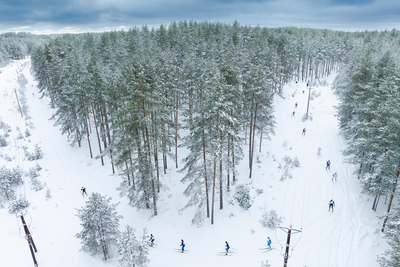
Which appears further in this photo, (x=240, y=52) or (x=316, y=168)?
(x=240, y=52)

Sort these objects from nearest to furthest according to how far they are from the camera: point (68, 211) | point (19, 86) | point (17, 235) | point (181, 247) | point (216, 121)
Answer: point (216, 121)
point (181, 247)
point (17, 235)
point (68, 211)
point (19, 86)

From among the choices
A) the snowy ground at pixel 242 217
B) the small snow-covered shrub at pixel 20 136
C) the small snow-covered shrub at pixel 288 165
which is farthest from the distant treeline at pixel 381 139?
the small snow-covered shrub at pixel 20 136

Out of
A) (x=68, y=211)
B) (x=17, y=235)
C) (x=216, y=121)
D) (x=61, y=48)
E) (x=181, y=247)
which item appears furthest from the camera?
(x=61, y=48)

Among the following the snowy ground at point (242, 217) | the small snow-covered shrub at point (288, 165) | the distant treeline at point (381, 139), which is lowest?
the snowy ground at point (242, 217)

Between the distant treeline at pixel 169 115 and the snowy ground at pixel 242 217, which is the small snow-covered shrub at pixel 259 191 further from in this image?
the distant treeline at pixel 169 115

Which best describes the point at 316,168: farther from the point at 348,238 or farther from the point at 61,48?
the point at 61,48

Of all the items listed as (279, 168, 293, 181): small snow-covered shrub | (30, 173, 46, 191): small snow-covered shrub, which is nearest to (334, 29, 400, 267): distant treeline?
(279, 168, 293, 181): small snow-covered shrub

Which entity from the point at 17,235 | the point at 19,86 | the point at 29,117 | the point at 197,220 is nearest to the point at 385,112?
the point at 197,220
